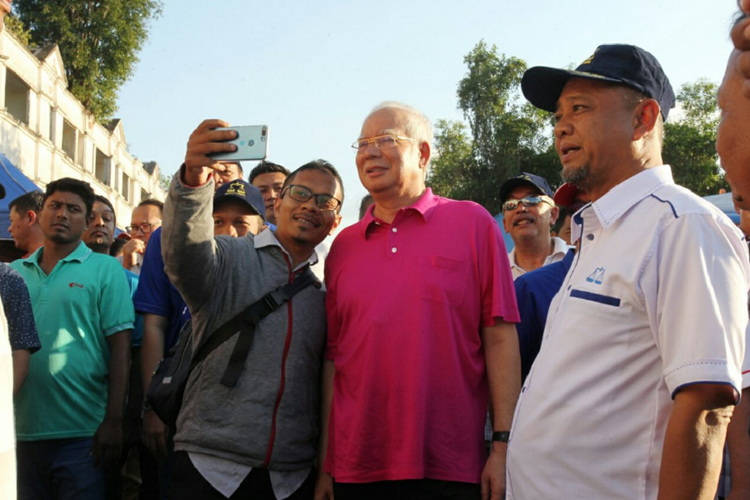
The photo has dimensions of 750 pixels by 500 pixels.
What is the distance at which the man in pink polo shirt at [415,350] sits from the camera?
106 inches

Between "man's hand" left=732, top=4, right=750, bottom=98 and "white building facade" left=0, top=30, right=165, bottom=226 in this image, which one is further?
"white building facade" left=0, top=30, right=165, bottom=226

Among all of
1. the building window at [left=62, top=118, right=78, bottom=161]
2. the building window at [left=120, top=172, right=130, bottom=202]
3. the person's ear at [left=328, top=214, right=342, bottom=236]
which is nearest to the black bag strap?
the person's ear at [left=328, top=214, right=342, bottom=236]

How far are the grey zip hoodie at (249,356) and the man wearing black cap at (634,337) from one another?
1076 millimetres

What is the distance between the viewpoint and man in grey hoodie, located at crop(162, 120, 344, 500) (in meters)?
2.62

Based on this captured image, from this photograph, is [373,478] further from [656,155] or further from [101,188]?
[101,188]

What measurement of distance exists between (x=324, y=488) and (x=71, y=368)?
1.89 metres

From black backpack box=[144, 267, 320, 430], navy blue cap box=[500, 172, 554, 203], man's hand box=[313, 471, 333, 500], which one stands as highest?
navy blue cap box=[500, 172, 554, 203]

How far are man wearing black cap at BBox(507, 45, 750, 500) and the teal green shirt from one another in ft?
9.27

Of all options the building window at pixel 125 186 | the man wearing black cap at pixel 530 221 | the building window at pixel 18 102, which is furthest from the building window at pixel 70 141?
the man wearing black cap at pixel 530 221

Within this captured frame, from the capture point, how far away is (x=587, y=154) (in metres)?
2.31

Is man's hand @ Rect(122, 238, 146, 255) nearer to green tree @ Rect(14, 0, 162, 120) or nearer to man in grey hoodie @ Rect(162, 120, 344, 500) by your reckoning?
man in grey hoodie @ Rect(162, 120, 344, 500)

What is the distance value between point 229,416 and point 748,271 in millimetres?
1950

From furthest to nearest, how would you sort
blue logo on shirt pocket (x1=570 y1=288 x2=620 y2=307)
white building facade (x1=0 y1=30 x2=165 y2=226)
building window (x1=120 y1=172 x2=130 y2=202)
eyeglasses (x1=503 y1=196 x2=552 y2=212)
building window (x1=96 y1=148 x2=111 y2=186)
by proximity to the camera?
building window (x1=120 y1=172 x2=130 y2=202), building window (x1=96 y1=148 x2=111 y2=186), white building facade (x1=0 y1=30 x2=165 y2=226), eyeglasses (x1=503 y1=196 x2=552 y2=212), blue logo on shirt pocket (x1=570 y1=288 x2=620 y2=307)

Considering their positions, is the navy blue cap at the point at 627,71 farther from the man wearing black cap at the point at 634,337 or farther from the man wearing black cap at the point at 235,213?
the man wearing black cap at the point at 235,213
